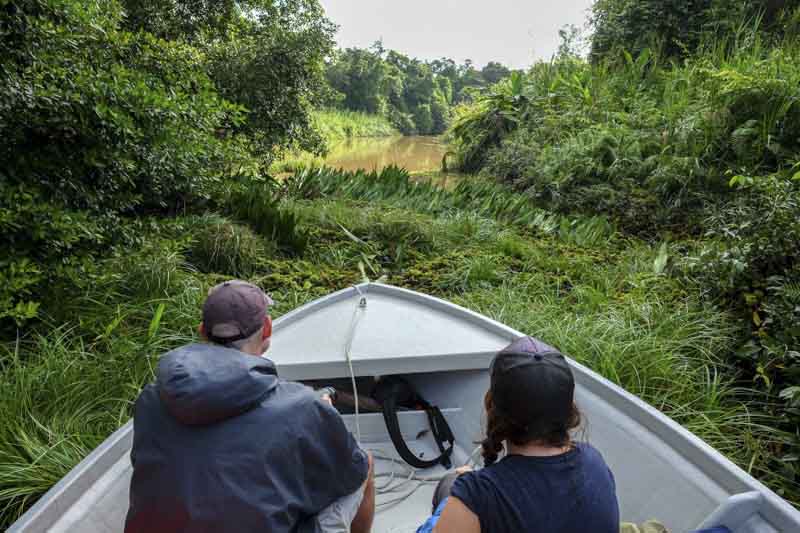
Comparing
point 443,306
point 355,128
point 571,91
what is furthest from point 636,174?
point 355,128

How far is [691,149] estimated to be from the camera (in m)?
5.47

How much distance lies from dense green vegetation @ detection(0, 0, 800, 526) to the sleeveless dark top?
51.6 inches

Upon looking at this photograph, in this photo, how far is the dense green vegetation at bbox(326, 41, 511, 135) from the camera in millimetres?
31422

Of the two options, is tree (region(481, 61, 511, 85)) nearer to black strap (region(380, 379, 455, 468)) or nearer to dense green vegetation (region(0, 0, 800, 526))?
dense green vegetation (region(0, 0, 800, 526))

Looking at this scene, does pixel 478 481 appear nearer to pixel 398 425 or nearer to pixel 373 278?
pixel 398 425

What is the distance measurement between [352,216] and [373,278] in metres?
1.25

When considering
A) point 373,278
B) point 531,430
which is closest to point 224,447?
point 531,430

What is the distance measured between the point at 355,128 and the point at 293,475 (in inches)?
1039

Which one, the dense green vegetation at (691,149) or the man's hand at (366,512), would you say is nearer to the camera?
the man's hand at (366,512)

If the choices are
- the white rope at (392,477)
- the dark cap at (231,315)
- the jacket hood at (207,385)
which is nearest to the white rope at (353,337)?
the white rope at (392,477)

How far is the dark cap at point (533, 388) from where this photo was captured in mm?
Result: 1064

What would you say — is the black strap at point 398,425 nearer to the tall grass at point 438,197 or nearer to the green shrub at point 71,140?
the green shrub at point 71,140

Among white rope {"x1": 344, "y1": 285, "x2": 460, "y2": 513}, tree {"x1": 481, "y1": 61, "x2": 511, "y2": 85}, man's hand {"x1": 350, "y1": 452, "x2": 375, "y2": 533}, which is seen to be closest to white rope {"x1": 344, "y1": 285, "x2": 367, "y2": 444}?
white rope {"x1": 344, "y1": 285, "x2": 460, "y2": 513}

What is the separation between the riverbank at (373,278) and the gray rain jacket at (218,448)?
1008 mm
